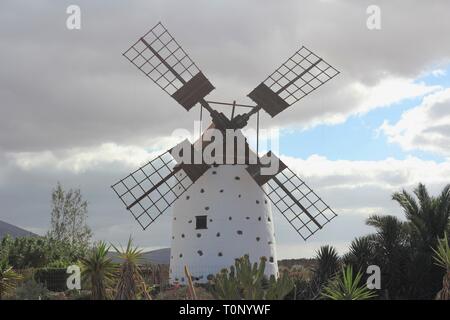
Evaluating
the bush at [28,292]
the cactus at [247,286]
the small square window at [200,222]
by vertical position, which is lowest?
the bush at [28,292]

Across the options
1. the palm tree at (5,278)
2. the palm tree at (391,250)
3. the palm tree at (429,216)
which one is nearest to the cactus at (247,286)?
the palm tree at (391,250)

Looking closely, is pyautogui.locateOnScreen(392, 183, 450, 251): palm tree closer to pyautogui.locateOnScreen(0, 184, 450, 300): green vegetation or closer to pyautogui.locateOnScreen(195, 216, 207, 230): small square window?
pyautogui.locateOnScreen(0, 184, 450, 300): green vegetation

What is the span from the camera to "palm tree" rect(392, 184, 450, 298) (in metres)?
21.3

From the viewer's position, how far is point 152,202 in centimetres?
2600

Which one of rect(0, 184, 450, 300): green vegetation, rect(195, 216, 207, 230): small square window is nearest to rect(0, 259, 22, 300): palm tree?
rect(0, 184, 450, 300): green vegetation

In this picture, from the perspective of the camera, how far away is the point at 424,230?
23.4 metres

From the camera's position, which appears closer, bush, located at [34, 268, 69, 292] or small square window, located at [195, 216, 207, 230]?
small square window, located at [195, 216, 207, 230]

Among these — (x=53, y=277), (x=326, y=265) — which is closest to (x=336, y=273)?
(x=326, y=265)

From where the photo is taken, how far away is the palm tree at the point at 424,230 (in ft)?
70.0

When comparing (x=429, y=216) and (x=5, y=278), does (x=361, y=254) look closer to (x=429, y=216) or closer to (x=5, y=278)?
(x=429, y=216)

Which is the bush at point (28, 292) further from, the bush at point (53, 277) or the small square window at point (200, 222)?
the bush at point (53, 277)
